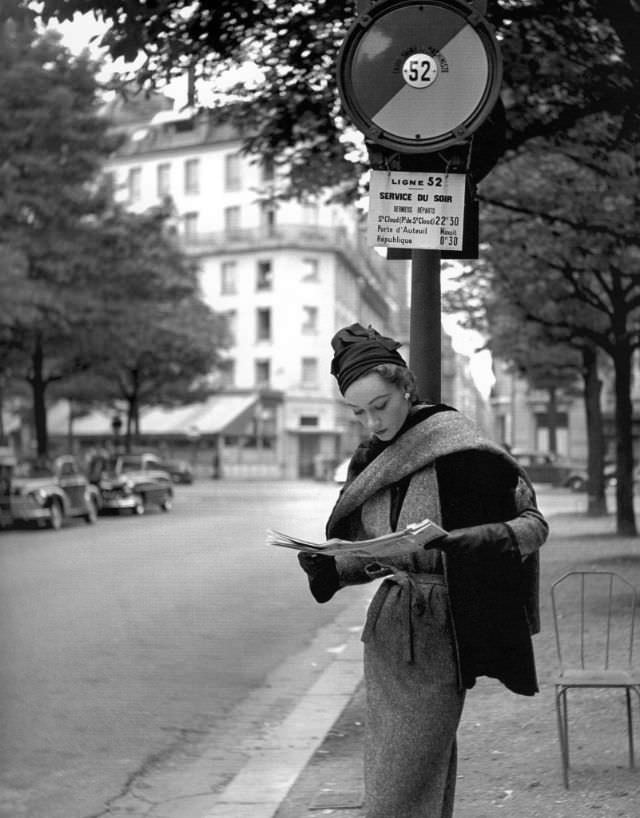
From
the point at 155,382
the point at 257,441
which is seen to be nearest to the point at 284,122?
the point at 155,382

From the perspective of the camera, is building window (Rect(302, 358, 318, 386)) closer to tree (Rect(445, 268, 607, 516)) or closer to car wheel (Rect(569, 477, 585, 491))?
car wheel (Rect(569, 477, 585, 491))

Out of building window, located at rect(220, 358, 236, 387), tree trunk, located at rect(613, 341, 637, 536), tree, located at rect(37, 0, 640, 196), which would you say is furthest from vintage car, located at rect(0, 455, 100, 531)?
building window, located at rect(220, 358, 236, 387)

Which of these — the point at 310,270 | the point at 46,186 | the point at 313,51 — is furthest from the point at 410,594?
the point at 310,270

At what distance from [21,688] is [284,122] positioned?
444 centimetres

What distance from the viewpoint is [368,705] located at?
3.37m

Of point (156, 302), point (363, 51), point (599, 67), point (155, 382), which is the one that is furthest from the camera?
point (155, 382)

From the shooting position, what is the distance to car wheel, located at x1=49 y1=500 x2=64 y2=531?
1011 inches

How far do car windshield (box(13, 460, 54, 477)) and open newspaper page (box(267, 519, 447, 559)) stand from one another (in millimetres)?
23385

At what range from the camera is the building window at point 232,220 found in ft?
217

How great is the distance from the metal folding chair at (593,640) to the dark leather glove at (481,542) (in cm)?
199

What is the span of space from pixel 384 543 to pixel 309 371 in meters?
69.7

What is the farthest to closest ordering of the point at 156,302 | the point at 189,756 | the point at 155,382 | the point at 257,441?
the point at 257,441 < the point at 155,382 < the point at 156,302 < the point at 189,756

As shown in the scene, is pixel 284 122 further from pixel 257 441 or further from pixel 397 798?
pixel 257 441

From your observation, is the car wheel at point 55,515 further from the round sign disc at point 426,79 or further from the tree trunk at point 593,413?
the round sign disc at point 426,79
